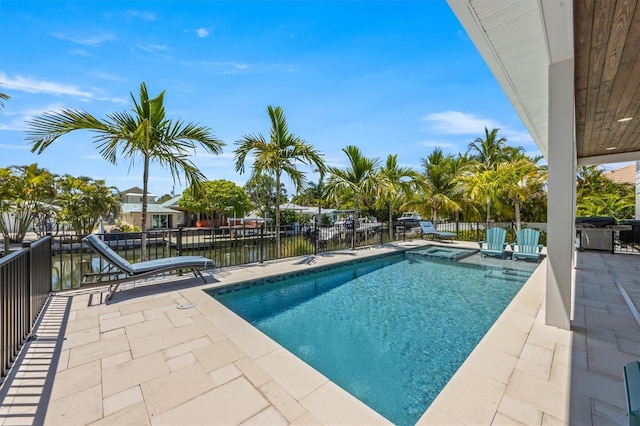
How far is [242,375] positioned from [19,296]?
2.44 meters

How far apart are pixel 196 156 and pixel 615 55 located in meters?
6.79

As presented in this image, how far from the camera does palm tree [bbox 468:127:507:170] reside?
1922 cm

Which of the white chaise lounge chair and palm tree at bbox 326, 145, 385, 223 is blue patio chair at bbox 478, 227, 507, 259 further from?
the white chaise lounge chair

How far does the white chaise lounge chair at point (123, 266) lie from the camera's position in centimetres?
404

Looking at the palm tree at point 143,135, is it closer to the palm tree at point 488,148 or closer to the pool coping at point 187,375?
the pool coping at point 187,375

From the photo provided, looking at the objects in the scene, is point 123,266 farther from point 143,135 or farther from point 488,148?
point 488,148

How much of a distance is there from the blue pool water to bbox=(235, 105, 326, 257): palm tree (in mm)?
2731

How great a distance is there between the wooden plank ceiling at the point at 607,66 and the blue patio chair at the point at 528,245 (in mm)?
2911

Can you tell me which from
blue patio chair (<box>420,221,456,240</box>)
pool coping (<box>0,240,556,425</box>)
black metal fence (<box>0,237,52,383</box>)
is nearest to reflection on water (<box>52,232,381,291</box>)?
black metal fence (<box>0,237,52,383</box>)

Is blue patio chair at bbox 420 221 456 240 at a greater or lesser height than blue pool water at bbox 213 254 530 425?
greater

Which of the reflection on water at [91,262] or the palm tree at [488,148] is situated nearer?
the reflection on water at [91,262]

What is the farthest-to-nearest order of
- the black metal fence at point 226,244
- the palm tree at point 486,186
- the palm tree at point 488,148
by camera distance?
the palm tree at point 488,148 < the palm tree at point 486,186 < the black metal fence at point 226,244

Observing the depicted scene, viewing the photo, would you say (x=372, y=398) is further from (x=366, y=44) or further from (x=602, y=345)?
(x=366, y=44)

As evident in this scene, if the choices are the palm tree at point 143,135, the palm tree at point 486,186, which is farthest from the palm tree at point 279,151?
the palm tree at point 486,186
